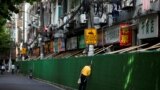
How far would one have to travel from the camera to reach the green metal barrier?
16891 millimetres

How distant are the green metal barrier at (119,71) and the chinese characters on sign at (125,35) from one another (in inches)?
103

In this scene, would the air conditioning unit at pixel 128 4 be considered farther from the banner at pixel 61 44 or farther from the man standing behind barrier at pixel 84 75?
the banner at pixel 61 44

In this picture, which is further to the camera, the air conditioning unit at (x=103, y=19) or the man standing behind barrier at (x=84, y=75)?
the air conditioning unit at (x=103, y=19)

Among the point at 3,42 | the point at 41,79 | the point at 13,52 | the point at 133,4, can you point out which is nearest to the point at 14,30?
the point at 13,52

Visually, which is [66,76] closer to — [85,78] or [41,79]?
[85,78]

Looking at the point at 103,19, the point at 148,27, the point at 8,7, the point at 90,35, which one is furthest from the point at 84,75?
the point at 103,19

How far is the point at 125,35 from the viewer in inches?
1202

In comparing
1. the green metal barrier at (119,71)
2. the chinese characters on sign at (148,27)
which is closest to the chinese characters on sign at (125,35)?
the chinese characters on sign at (148,27)

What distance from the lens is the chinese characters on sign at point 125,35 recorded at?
3031cm

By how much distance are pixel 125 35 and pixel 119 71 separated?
9.67m

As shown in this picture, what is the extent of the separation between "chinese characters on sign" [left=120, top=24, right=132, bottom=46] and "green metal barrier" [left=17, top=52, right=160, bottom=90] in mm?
2610

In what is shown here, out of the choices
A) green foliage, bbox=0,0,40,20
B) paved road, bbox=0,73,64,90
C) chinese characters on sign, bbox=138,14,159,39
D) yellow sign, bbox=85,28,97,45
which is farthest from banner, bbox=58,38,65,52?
chinese characters on sign, bbox=138,14,159,39

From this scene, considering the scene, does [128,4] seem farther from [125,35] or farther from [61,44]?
[61,44]

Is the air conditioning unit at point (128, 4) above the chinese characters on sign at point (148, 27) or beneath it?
above
